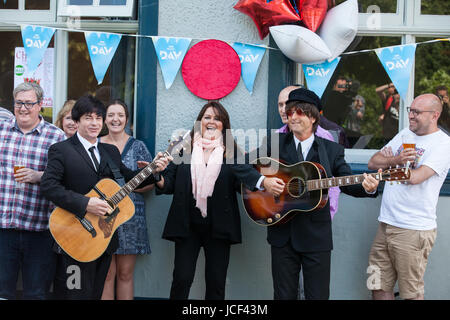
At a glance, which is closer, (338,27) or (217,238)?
(217,238)

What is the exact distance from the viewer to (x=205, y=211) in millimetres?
4590

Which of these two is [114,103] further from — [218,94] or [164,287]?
[164,287]

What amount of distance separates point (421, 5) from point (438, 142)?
58.9 inches

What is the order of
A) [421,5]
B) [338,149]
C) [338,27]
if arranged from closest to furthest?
[338,149] < [338,27] < [421,5]

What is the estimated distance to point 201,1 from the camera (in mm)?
5258

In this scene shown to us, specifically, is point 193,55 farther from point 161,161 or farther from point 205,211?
point 205,211

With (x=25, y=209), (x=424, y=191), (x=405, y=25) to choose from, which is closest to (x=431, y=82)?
(x=405, y=25)

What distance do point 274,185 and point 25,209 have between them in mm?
1906

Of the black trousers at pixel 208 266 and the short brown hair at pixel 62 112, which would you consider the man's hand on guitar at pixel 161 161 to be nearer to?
the black trousers at pixel 208 266

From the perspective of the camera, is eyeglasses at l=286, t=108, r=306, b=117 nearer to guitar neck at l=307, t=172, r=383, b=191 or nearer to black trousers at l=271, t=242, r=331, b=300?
guitar neck at l=307, t=172, r=383, b=191

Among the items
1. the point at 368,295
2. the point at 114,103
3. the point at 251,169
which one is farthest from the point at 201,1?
the point at 368,295

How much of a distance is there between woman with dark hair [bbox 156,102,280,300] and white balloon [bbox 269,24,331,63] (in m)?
0.86

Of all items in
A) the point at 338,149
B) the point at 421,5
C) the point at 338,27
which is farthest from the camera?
the point at 421,5

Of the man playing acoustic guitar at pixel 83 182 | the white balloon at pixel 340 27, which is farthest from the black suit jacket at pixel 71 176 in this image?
the white balloon at pixel 340 27
